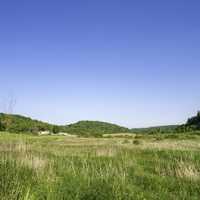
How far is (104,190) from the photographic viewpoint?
6.27 meters

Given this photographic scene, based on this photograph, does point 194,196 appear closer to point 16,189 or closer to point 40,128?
point 16,189

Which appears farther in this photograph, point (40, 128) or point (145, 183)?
point (40, 128)

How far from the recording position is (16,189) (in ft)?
18.4

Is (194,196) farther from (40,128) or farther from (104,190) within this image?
(40,128)

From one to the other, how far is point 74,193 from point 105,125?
18761 centimetres

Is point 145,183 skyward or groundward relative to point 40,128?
groundward

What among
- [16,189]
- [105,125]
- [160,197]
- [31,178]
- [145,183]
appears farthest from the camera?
[105,125]

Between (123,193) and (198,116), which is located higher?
(198,116)

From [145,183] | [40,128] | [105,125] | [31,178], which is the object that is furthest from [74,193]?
[105,125]

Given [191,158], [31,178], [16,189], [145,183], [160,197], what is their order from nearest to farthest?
[16,189] → [160,197] → [31,178] → [145,183] → [191,158]

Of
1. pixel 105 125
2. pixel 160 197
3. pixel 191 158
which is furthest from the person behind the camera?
pixel 105 125

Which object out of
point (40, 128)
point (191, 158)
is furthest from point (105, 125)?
point (191, 158)

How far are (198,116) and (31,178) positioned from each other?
102m

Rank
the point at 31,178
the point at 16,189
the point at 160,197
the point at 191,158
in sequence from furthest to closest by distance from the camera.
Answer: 1. the point at 191,158
2. the point at 31,178
3. the point at 160,197
4. the point at 16,189
